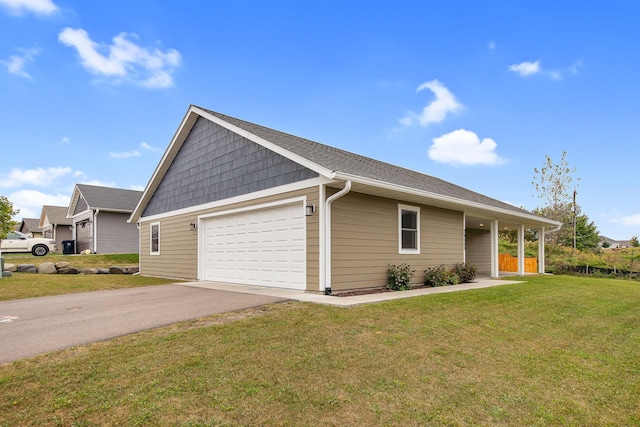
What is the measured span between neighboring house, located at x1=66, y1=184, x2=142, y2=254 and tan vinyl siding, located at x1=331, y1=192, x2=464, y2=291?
64.2 feet

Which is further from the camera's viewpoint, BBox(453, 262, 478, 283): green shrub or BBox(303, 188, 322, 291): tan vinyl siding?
BBox(453, 262, 478, 283): green shrub

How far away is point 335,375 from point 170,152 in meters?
12.9

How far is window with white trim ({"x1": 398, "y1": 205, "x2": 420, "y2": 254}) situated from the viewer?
34.3 feet

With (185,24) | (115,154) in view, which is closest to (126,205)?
(115,154)

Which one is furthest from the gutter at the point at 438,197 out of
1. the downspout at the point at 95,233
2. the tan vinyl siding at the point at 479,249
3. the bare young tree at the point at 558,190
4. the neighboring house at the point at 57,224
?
the neighboring house at the point at 57,224

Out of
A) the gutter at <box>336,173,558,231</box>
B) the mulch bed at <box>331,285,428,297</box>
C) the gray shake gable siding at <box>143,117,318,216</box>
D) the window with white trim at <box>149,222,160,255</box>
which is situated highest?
the gray shake gable siding at <box>143,117,318,216</box>

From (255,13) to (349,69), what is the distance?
13.3 feet

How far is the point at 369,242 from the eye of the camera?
9.43 m

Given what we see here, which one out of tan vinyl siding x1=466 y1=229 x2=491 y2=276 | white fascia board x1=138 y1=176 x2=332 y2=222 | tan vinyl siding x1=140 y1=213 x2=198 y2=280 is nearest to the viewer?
white fascia board x1=138 y1=176 x2=332 y2=222

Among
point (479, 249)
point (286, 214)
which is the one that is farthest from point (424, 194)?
point (479, 249)

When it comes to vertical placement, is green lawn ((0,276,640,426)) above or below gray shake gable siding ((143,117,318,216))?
below

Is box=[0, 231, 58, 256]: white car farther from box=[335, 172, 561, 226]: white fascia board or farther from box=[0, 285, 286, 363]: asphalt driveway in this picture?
box=[335, 172, 561, 226]: white fascia board

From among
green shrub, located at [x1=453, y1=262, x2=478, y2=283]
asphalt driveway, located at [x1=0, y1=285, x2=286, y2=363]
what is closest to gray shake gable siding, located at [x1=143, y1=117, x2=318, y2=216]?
asphalt driveway, located at [x1=0, y1=285, x2=286, y2=363]

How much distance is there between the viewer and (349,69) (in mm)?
14695
